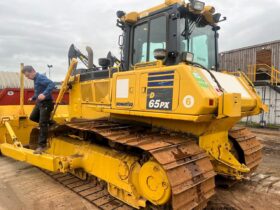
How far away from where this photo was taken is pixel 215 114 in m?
3.59

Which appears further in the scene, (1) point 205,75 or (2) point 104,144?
(2) point 104,144

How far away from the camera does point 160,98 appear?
375 centimetres

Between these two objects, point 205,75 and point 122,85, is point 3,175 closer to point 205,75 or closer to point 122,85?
point 122,85

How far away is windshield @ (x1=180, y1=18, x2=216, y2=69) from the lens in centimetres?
414

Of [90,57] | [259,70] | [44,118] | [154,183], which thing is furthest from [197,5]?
[259,70]

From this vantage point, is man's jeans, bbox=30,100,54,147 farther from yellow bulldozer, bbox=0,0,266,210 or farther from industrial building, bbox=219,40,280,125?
industrial building, bbox=219,40,280,125

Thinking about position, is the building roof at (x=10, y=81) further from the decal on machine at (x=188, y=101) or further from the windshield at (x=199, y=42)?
the decal on machine at (x=188, y=101)

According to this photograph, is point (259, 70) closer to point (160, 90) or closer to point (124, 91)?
point (124, 91)

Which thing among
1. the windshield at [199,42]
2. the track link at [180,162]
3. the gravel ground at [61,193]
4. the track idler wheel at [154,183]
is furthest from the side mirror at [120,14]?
the gravel ground at [61,193]

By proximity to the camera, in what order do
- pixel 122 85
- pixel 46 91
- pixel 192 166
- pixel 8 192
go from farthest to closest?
1. pixel 46 91
2. pixel 8 192
3. pixel 122 85
4. pixel 192 166

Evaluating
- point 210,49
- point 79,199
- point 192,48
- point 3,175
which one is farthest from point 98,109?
point 3,175

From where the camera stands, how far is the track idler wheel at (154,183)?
11.1 feet

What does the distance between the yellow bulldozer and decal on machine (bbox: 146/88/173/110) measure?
13 millimetres

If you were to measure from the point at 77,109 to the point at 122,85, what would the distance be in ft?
6.17
